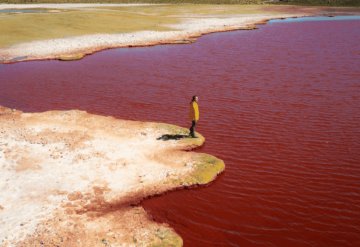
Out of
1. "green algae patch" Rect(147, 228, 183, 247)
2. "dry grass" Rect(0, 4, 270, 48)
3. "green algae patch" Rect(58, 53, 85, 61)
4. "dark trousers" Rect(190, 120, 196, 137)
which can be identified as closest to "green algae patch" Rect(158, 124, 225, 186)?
"dark trousers" Rect(190, 120, 196, 137)

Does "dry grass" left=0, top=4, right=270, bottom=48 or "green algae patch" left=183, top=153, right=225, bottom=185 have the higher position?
"dry grass" left=0, top=4, right=270, bottom=48

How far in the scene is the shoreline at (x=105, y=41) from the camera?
4741 centimetres

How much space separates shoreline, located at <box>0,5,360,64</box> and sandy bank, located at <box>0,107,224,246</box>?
2257 centimetres

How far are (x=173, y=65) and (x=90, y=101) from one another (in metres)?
13.7

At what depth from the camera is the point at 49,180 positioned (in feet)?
60.3

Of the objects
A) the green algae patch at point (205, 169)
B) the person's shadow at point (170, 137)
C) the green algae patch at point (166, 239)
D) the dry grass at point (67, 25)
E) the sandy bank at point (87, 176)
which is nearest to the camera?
the green algae patch at point (166, 239)

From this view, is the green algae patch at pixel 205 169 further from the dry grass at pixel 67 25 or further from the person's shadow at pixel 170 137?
the dry grass at pixel 67 25

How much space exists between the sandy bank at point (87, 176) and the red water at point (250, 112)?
121cm

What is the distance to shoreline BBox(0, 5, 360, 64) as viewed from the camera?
4741 cm

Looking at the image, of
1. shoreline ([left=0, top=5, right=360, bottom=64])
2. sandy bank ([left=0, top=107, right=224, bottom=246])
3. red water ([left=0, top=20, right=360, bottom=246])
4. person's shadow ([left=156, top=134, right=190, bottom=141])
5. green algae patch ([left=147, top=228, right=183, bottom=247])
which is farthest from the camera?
shoreline ([left=0, top=5, right=360, bottom=64])

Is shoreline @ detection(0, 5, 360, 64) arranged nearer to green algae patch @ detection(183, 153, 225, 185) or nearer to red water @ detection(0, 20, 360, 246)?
red water @ detection(0, 20, 360, 246)

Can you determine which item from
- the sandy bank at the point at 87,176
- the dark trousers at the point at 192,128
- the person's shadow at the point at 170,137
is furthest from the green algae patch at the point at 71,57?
the dark trousers at the point at 192,128

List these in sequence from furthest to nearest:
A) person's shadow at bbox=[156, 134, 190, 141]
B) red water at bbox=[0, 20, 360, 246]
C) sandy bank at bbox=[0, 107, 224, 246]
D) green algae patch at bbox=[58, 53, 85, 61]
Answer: green algae patch at bbox=[58, 53, 85, 61] < person's shadow at bbox=[156, 134, 190, 141] < red water at bbox=[0, 20, 360, 246] < sandy bank at bbox=[0, 107, 224, 246]

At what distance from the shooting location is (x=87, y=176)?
18.7 m
